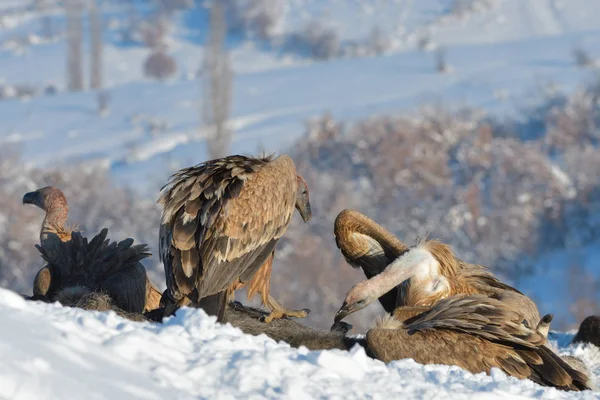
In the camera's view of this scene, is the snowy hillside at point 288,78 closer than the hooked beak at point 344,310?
No

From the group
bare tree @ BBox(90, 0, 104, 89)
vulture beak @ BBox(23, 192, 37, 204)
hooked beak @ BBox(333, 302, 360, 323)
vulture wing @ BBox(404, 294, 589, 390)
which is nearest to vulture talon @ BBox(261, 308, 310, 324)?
hooked beak @ BBox(333, 302, 360, 323)

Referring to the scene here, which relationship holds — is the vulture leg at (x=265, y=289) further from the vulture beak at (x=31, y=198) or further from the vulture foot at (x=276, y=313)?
the vulture beak at (x=31, y=198)

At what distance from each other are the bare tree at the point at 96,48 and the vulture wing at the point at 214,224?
→ 68.8 metres

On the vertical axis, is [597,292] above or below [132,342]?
below

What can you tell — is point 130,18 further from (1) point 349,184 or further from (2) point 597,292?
(2) point 597,292

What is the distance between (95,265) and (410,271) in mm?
2050

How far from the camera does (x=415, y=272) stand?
7008mm

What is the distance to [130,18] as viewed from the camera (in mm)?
91250

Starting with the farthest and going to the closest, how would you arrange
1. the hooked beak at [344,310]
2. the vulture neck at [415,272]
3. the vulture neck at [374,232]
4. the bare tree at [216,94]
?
the bare tree at [216,94]
the vulture neck at [374,232]
the vulture neck at [415,272]
the hooked beak at [344,310]

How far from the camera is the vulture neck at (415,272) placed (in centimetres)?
684

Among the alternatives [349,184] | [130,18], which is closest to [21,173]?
[349,184]

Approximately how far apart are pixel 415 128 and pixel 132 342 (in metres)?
46.3

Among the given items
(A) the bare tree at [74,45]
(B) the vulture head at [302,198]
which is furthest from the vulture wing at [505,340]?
(A) the bare tree at [74,45]

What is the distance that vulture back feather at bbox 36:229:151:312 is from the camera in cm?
732
